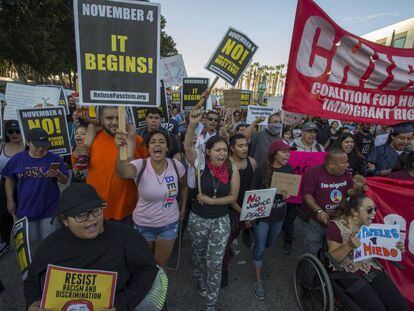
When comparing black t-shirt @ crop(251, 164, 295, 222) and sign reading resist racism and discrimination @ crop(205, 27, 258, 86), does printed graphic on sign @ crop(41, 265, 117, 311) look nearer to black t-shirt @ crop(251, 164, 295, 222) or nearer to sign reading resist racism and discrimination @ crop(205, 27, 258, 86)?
black t-shirt @ crop(251, 164, 295, 222)

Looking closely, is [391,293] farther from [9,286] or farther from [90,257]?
[9,286]

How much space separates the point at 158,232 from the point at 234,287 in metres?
1.36

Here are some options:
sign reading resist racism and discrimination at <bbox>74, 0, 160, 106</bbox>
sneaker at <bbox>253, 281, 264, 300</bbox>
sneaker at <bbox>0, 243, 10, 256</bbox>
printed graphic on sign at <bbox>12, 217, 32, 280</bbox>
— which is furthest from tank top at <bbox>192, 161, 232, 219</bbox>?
sneaker at <bbox>0, 243, 10, 256</bbox>

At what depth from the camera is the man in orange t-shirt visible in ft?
9.05

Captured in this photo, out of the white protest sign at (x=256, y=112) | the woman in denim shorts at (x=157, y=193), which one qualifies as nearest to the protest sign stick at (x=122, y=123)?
the woman in denim shorts at (x=157, y=193)

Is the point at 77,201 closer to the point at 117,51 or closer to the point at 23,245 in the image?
the point at 23,245

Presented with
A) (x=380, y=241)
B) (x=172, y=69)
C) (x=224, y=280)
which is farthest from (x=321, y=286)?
(x=172, y=69)

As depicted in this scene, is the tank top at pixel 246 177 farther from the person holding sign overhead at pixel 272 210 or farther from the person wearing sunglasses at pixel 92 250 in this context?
the person wearing sunglasses at pixel 92 250

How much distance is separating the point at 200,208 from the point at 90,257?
1438 millimetres

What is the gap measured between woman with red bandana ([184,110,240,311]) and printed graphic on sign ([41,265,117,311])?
1.37 meters

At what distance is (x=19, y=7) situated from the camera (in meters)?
15.4

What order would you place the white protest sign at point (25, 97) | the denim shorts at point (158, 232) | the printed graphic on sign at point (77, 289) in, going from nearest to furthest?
1. the printed graphic on sign at point (77, 289)
2. the denim shorts at point (158, 232)
3. the white protest sign at point (25, 97)

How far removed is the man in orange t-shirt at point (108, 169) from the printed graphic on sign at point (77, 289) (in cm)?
123

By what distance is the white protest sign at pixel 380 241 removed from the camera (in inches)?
103
